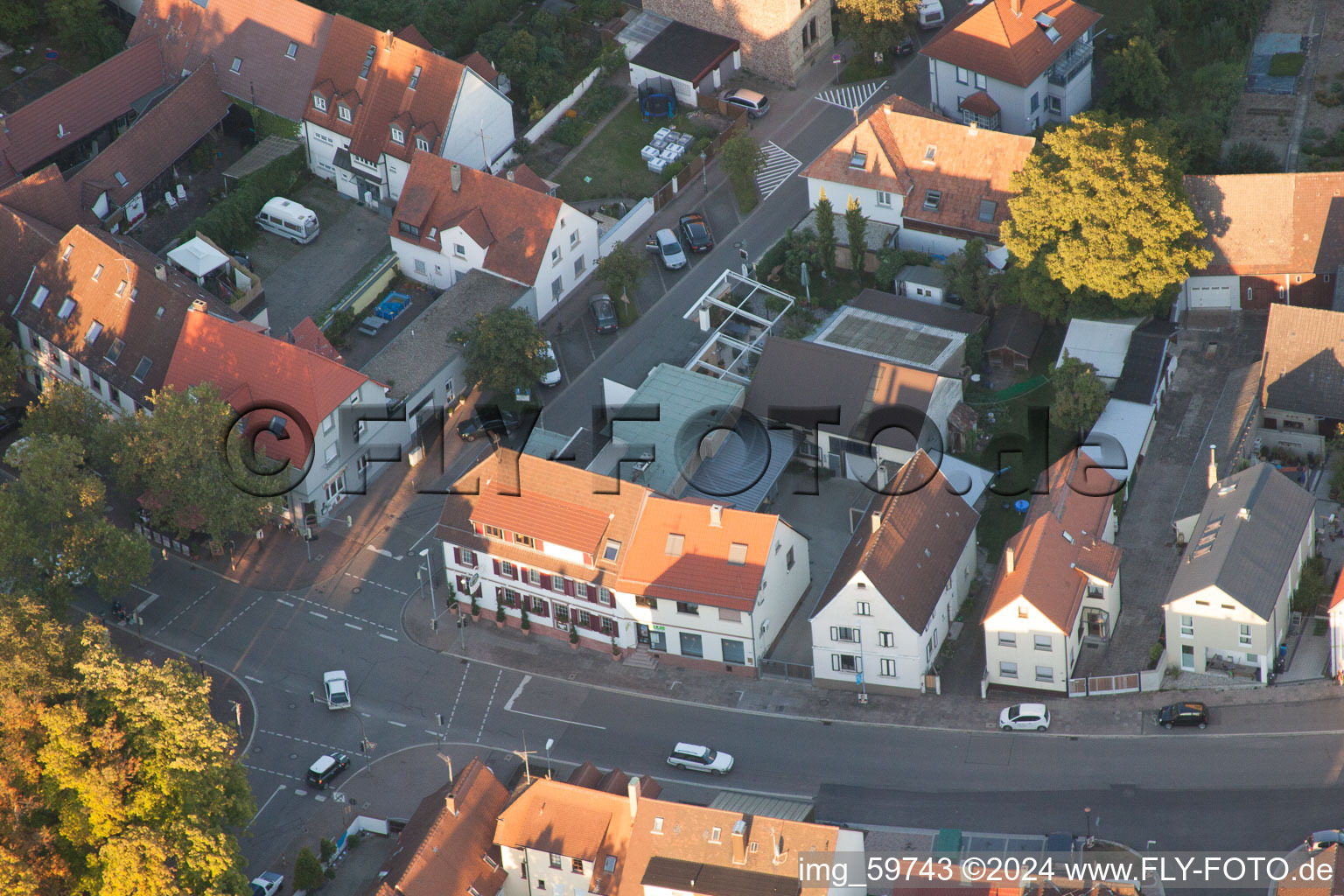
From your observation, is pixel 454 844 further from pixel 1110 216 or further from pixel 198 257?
pixel 1110 216

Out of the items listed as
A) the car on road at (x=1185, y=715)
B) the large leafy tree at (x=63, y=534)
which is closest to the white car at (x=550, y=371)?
the large leafy tree at (x=63, y=534)

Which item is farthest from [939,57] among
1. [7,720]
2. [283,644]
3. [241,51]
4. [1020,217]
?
[7,720]

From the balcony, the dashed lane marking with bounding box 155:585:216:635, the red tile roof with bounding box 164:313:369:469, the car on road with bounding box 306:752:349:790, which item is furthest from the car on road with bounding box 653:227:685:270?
the car on road with bounding box 306:752:349:790

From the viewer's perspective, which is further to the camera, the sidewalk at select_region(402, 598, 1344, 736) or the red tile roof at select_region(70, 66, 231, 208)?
the red tile roof at select_region(70, 66, 231, 208)

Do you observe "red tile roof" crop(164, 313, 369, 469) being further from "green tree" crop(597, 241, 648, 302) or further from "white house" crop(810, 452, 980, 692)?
"white house" crop(810, 452, 980, 692)

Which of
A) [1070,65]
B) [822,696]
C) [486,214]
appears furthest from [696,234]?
[822,696]

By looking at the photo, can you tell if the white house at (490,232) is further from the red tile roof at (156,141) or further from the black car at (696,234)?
the red tile roof at (156,141)
